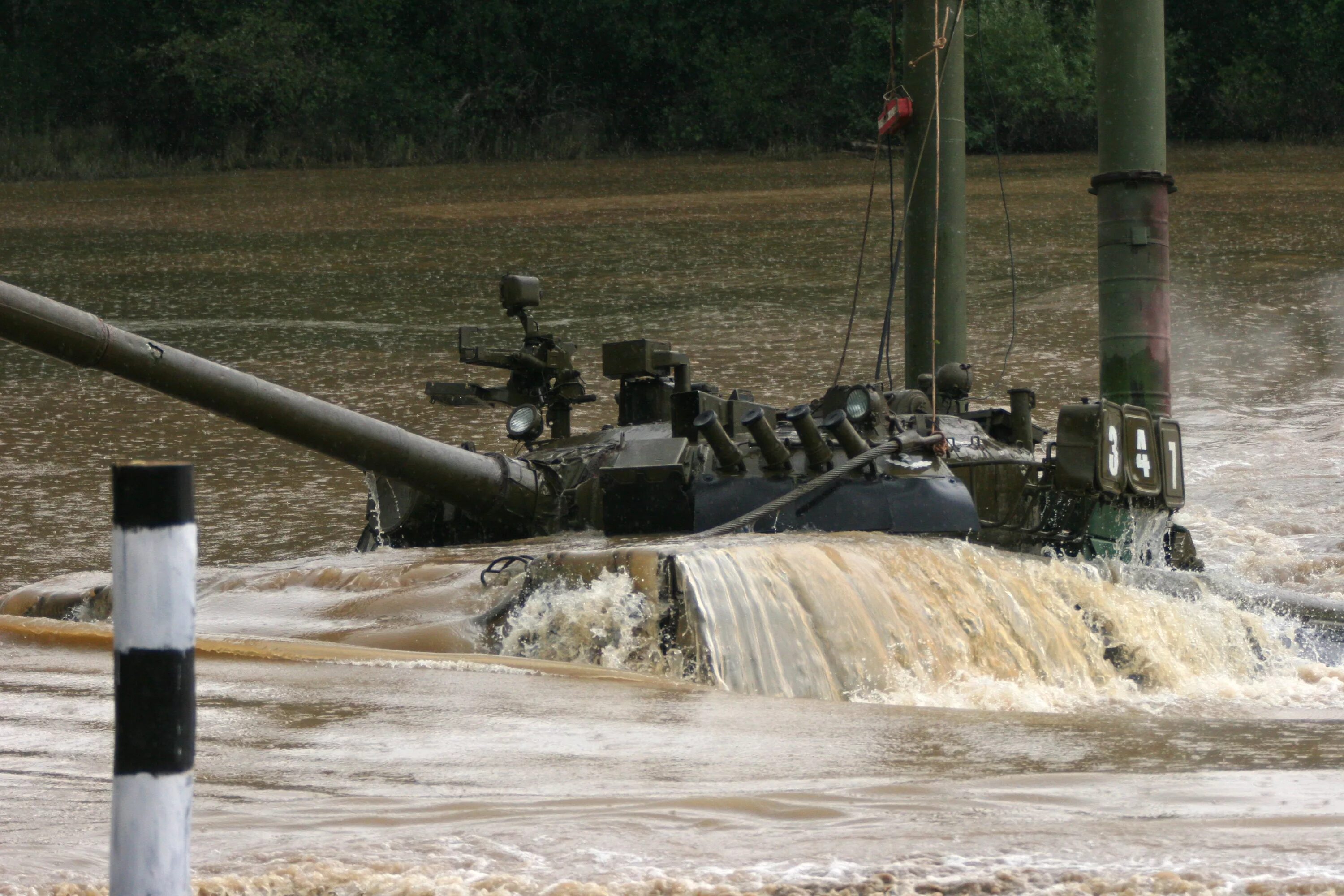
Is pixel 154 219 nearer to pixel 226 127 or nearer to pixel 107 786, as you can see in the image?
pixel 226 127

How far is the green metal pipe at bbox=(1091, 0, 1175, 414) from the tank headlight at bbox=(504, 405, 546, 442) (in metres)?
3.36

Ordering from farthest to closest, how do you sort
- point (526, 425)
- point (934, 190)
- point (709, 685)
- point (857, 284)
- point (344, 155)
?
point (344, 155) → point (934, 190) → point (857, 284) → point (526, 425) → point (709, 685)

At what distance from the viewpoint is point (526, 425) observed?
359 inches

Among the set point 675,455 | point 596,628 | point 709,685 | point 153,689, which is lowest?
point 709,685

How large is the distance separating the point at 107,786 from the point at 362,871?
3.23 ft

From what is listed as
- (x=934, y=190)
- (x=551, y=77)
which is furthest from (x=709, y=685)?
(x=551, y=77)

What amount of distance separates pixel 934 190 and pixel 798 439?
571 centimetres

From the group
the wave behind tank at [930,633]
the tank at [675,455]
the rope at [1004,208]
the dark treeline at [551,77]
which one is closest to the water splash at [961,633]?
the wave behind tank at [930,633]

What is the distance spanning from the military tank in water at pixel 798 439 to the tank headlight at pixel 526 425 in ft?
0.04

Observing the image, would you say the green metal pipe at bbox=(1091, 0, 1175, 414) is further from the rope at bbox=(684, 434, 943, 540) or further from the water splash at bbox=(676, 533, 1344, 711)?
the rope at bbox=(684, 434, 943, 540)

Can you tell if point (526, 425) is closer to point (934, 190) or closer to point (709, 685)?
point (709, 685)

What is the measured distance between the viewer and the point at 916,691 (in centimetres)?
645

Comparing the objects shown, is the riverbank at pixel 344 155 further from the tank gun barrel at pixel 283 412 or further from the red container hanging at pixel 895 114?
the tank gun barrel at pixel 283 412

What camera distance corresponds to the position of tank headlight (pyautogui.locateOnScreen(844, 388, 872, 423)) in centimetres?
816
